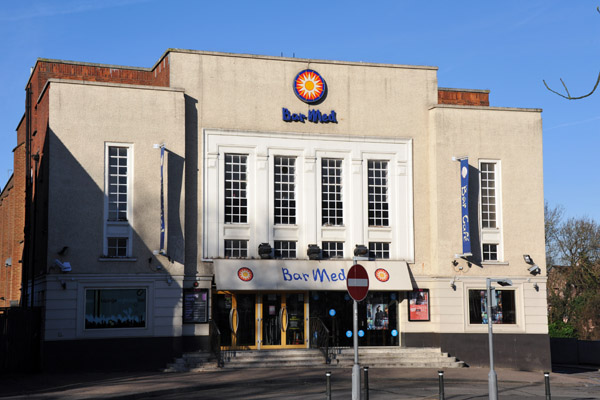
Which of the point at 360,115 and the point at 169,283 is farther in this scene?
the point at 360,115

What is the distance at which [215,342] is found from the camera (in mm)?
27609

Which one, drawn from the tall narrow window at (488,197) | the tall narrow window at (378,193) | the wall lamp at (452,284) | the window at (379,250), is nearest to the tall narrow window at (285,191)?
the tall narrow window at (378,193)

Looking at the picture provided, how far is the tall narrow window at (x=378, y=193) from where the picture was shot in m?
30.8

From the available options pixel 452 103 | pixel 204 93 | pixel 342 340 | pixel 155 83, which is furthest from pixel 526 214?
pixel 155 83

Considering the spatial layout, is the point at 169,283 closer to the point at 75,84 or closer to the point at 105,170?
the point at 105,170

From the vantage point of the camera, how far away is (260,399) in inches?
780

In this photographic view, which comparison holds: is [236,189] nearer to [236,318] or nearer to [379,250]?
[236,318]

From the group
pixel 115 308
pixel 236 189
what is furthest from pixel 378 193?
pixel 115 308

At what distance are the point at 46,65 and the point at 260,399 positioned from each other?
1893 cm

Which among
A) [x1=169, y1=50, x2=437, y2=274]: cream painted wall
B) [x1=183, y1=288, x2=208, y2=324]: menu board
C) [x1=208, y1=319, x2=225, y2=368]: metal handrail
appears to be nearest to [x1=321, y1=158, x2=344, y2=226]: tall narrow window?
[x1=169, y1=50, x2=437, y2=274]: cream painted wall

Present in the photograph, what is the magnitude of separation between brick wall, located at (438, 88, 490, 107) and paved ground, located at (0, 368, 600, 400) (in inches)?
487

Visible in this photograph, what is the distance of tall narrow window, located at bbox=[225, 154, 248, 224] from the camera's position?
29469 mm

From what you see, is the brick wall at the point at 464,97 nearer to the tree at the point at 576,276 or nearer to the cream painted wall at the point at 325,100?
the cream painted wall at the point at 325,100

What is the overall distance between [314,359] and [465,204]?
847cm
